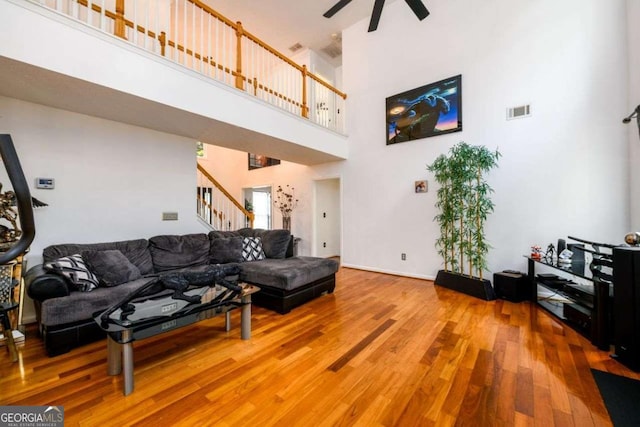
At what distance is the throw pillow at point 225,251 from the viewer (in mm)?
3945

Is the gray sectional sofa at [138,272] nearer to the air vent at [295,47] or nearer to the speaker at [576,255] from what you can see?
the speaker at [576,255]

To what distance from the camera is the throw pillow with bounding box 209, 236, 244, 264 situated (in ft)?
12.9

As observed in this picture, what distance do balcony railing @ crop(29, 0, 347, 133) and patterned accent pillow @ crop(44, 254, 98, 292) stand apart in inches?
89.3

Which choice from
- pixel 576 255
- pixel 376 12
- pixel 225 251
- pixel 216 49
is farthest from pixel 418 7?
pixel 225 251

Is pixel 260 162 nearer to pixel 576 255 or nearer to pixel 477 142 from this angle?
pixel 477 142

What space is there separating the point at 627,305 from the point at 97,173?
222 inches

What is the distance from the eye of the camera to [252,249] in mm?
4184

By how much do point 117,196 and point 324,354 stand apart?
11.1 ft

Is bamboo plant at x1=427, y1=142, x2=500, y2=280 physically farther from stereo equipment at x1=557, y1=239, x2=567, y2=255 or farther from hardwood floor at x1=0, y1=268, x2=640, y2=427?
hardwood floor at x1=0, y1=268, x2=640, y2=427

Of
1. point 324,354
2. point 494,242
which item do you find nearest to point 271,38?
point 494,242

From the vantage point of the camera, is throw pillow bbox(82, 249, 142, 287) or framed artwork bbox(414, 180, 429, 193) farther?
framed artwork bbox(414, 180, 429, 193)

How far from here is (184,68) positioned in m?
3.05

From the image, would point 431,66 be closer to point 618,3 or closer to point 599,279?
point 618,3

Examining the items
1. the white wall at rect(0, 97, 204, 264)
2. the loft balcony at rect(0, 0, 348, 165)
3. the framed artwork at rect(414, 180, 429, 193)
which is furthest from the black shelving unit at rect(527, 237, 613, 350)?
the white wall at rect(0, 97, 204, 264)
